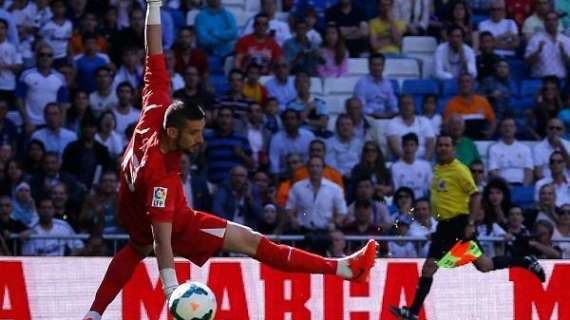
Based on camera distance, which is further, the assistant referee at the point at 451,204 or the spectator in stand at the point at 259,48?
the spectator in stand at the point at 259,48

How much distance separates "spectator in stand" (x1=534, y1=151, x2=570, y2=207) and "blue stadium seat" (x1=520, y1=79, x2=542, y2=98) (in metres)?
1.60

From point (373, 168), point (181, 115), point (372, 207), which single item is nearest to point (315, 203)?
point (372, 207)

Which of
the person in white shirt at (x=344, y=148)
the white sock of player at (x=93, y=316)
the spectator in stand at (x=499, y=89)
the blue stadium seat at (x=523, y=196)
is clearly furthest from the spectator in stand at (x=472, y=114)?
the white sock of player at (x=93, y=316)

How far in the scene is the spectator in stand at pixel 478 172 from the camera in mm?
18108

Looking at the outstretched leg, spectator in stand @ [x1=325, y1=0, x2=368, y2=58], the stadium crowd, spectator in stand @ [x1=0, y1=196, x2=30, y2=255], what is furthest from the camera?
spectator in stand @ [x1=325, y1=0, x2=368, y2=58]

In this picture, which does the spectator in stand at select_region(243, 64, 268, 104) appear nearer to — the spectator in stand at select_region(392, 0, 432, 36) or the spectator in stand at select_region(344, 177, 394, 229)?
the spectator in stand at select_region(344, 177, 394, 229)

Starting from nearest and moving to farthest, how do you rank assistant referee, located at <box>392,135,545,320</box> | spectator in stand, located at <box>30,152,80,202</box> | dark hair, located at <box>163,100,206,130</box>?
dark hair, located at <box>163,100,206,130</box>, assistant referee, located at <box>392,135,545,320</box>, spectator in stand, located at <box>30,152,80,202</box>

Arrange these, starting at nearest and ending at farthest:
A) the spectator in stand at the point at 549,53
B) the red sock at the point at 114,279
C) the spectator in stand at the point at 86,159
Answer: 1. the red sock at the point at 114,279
2. the spectator in stand at the point at 86,159
3. the spectator in stand at the point at 549,53

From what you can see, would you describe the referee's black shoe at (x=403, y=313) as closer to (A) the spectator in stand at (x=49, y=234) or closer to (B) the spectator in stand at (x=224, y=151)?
(A) the spectator in stand at (x=49, y=234)

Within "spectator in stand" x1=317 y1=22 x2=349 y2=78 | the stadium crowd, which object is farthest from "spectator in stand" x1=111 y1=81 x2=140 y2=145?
"spectator in stand" x1=317 y1=22 x2=349 y2=78

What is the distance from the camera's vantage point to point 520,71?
20719mm

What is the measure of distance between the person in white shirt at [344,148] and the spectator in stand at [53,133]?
2957 mm

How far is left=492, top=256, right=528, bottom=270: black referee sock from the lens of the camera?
14.1 m

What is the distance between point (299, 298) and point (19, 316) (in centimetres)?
233
